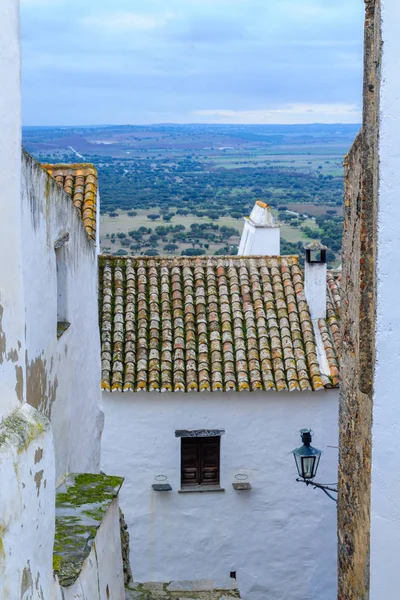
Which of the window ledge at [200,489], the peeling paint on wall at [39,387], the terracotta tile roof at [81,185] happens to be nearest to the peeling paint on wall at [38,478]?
the peeling paint on wall at [39,387]

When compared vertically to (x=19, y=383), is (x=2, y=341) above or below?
above

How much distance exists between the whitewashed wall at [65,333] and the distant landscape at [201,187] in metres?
7.41

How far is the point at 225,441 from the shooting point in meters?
11.9

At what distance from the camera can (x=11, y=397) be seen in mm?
3262

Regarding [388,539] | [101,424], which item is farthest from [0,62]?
[101,424]

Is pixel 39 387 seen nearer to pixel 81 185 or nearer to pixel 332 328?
pixel 81 185

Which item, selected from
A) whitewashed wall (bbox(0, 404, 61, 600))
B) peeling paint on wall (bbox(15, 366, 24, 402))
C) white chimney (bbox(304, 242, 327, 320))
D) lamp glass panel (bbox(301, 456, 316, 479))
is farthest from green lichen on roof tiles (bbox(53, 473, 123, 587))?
white chimney (bbox(304, 242, 327, 320))

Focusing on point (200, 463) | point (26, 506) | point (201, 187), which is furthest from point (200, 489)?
point (201, 187)

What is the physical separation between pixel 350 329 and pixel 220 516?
5.00 metres

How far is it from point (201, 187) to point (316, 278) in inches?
1711

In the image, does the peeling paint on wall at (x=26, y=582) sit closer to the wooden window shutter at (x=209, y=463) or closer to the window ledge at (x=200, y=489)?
the window ledge at (x=200, y=489)

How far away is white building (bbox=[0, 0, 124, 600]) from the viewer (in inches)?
125

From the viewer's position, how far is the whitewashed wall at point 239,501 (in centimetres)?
1179

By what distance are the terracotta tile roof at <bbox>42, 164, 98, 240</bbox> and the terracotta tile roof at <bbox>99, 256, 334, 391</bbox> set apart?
5.69 feet
